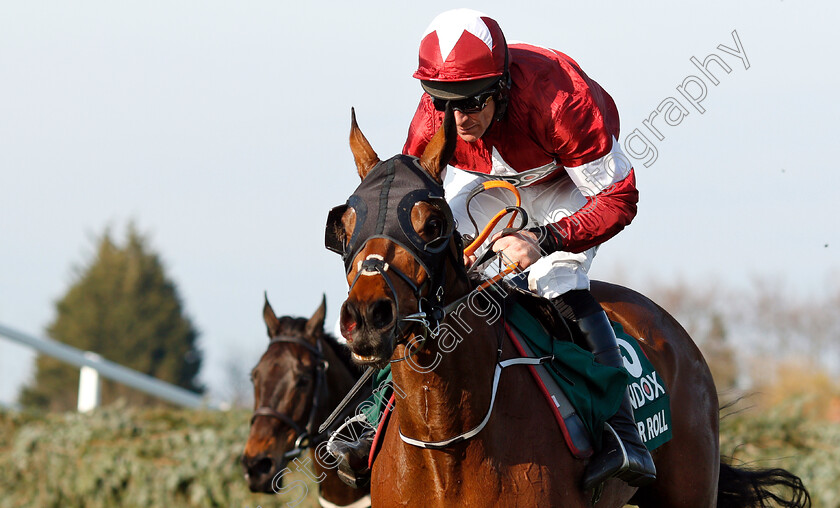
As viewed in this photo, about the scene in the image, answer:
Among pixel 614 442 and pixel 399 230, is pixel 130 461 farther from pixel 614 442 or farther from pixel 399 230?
pixel 399 230

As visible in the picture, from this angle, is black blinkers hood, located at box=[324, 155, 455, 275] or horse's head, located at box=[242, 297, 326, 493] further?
horse's head, located at box=[242, 297, 326, 493]

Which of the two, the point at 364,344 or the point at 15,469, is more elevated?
the point at 364,344

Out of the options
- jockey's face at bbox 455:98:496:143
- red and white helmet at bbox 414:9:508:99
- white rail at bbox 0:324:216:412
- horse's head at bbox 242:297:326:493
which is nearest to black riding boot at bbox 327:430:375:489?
jockey's face at bbox 455:98:496:143

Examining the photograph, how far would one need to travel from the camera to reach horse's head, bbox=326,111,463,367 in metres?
2.81

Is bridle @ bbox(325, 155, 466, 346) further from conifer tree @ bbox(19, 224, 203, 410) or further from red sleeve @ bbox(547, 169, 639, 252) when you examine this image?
conifer tree @ bbox(19, 224, 203, 410)

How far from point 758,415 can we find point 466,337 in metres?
7.27

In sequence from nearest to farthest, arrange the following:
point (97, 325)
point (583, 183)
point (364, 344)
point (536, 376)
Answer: point (364, 344) < point (536, 376) < point (583, 183) < point (97, 325)

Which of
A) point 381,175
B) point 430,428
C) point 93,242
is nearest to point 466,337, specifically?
point 430,428

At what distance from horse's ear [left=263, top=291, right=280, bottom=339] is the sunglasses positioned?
3622mm

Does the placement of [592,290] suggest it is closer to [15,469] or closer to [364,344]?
[364,344]

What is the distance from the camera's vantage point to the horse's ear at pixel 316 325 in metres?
6.91

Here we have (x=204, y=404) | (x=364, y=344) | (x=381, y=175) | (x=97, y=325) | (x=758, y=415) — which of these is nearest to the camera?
(x=364, y=344)

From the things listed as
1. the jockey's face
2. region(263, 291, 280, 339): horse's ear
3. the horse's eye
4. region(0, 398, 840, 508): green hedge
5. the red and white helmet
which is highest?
the red and white helmet

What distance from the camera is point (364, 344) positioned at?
2.79 m
